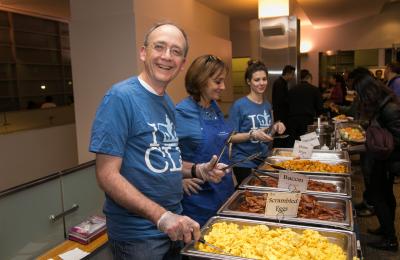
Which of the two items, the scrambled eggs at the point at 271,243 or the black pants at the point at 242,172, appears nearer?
the scrambled eggs at the point at 271,243

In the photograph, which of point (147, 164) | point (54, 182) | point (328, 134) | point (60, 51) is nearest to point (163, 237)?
point (147, 164)

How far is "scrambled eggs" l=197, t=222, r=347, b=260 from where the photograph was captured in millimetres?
1209

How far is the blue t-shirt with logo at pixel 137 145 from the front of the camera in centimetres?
105

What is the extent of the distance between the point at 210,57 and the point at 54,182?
1.02 metres

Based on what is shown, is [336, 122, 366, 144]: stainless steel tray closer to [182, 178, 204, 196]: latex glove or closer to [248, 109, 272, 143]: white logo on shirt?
[248, 109, 272, 143]: white logo on shirt

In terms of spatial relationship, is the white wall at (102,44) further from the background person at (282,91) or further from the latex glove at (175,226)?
the latex glove at (175,226)

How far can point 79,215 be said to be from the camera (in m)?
2.15

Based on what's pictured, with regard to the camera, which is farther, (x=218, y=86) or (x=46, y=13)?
(x=46, y=13)

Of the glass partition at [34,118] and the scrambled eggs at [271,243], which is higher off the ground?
the glass partition at [34,118]

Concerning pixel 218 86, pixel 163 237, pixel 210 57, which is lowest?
pixel 163 237

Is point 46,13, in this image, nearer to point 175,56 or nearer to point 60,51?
point 60,51

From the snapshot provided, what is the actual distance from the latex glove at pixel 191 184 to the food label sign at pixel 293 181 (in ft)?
1.26

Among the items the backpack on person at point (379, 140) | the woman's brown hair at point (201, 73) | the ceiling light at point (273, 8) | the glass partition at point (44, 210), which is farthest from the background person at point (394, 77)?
the glass partition at point (44, 210)

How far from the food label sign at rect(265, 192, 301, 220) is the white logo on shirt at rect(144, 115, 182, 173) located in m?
0.44
